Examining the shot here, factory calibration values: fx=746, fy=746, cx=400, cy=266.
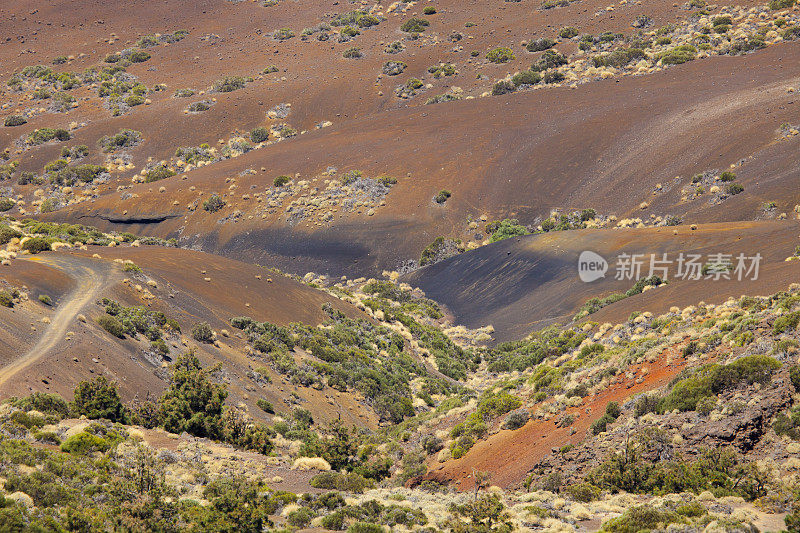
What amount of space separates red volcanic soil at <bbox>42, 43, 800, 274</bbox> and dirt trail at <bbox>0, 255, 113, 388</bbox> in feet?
89.7

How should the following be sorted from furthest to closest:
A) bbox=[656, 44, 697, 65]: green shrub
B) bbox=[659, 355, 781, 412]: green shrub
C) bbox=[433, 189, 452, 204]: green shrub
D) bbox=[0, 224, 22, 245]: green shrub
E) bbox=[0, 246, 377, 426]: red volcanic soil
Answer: bbox=[656, 44, 697, 65]: green shrub < bbox=[433, 189, 452, 204]: green shrub < bbox=[0, 224, 22, 245]: green shrub < bbox=[0, 246, 377, 426]: red volcanic soil < bbox=[659, 355, 781, 412]: green shrub

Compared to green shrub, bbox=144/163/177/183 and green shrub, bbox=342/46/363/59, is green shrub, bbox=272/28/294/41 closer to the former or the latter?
green shrub, bbox=342/46/363/59

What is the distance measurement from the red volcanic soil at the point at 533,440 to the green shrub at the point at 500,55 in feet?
255

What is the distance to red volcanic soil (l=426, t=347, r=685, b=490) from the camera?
22.4 meters

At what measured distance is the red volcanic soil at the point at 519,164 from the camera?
205ft

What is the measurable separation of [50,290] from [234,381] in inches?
385

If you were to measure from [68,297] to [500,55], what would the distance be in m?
76.9

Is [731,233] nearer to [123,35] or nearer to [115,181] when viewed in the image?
[115,181]

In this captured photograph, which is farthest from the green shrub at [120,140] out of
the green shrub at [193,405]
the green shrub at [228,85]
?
the green shrub at [193,405]

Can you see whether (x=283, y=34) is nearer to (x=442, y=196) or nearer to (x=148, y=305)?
(x=442, y=196)

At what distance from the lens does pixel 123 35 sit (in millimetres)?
124000

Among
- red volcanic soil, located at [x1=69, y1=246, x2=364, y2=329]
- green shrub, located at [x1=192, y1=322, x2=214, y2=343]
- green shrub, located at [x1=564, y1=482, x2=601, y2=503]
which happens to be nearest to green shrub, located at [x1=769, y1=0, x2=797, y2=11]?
red volcanic soil, located at [x1=69, y1=246, x2=364, y2=329]

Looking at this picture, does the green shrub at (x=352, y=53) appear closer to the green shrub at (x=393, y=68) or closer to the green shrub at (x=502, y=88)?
the green shrub at (x=393, y=68)

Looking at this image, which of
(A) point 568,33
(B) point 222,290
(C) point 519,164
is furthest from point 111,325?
(A) point 568,33
